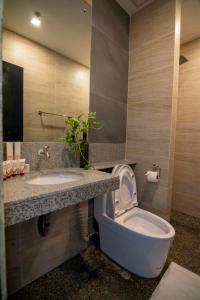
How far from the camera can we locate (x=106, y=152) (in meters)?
1.73

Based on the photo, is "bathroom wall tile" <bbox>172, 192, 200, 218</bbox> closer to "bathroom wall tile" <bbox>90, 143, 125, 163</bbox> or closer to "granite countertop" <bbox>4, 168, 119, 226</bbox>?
"bathroom wall tile" <bbox>90, 143, 125, 163</bbox>

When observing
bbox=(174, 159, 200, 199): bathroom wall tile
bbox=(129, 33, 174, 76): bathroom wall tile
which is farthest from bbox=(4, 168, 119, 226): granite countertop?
bbox=(174, 159, 200, 199): bathroom wall tile

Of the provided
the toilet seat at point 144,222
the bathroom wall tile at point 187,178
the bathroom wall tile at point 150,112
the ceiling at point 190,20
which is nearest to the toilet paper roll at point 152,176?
the toilet seat at point 144,222

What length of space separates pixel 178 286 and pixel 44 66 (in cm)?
192

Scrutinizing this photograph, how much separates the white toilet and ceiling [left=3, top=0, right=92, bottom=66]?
110 centimetres

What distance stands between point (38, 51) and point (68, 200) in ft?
3.57

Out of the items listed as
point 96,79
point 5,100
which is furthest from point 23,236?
point 96,79

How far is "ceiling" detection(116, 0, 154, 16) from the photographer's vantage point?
172 centimetres

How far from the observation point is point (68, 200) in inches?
32.8

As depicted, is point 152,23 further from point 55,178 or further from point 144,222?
point 144,222

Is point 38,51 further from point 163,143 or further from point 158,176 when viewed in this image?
point 158,176

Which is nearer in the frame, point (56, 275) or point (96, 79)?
point (56, 275)

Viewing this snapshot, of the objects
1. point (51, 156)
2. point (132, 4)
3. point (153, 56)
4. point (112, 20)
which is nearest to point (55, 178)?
point (51, 156)

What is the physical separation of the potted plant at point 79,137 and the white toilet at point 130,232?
11.9 inches
